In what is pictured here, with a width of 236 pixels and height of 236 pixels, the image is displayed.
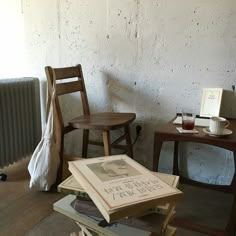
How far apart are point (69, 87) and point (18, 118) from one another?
1.51 ft

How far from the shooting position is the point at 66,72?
1.93m

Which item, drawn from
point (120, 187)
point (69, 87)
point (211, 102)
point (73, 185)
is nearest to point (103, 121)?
point (69, 87)

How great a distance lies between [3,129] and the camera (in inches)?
76.3

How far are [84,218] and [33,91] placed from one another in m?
1.54

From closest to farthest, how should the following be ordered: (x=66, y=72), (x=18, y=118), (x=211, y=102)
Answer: (x=211, y=102)
(x=66, y=72)
(x=18, y=118)

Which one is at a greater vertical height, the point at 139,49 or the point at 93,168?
the point at 139,49

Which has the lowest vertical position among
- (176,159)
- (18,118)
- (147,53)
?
(176,159)

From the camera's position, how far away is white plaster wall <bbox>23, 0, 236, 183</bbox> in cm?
176

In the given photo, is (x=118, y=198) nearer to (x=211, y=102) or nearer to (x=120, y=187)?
(x=120, y=187)

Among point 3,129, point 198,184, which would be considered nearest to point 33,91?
point 3,129

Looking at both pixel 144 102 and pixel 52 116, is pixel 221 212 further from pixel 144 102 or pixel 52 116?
pixel 52 116

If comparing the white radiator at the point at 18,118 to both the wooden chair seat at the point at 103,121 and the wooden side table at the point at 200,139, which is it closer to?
the wooden chair seat at the point at 103,121

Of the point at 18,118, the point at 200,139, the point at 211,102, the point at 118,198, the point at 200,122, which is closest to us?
the point at 118,198

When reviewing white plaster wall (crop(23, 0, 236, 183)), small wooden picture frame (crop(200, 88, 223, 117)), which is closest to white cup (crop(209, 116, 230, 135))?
small wooden picture frame (crop(200, 88, 223, 117))
